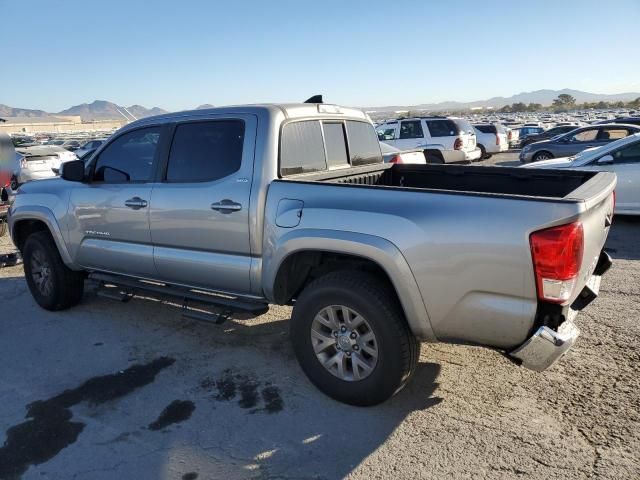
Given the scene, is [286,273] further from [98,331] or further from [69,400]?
[98,331]

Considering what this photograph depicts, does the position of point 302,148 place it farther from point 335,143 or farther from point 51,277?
point 51,277

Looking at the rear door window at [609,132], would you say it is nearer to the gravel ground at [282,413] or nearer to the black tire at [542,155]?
the black tire at [542,155]

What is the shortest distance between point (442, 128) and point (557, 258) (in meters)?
14.6

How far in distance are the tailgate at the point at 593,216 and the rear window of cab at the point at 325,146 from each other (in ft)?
6.37

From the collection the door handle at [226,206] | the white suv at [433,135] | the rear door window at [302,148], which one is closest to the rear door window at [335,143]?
the rear door window at [302,148]

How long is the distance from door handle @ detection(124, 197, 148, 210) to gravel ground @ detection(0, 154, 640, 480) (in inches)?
47.8

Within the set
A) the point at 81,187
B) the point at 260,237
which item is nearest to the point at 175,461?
the point at 260,237

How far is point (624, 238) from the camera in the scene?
7.64m

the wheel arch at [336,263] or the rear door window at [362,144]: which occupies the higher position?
the rear door window at [362,144]

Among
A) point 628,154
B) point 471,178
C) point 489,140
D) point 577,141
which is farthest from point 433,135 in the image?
point 471,178

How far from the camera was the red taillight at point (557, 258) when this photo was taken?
2670mm

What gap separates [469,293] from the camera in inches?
116

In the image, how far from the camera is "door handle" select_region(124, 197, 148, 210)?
4422 mm

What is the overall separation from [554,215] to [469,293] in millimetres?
613
